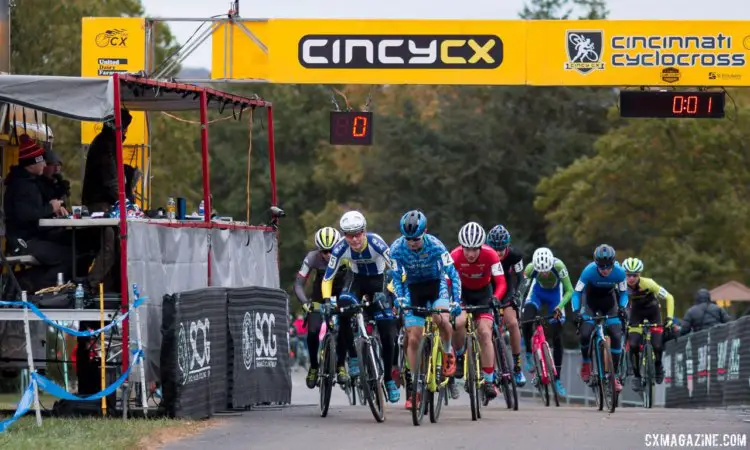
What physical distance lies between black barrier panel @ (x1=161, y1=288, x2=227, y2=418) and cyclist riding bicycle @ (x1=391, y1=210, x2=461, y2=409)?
189cm

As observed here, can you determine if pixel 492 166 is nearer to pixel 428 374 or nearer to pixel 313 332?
pixel 313 332

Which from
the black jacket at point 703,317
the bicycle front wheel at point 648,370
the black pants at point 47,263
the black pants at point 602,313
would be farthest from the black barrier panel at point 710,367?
the black pants at point 47,263

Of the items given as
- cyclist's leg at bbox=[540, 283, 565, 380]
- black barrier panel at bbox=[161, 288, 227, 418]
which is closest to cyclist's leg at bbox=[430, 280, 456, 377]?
black barrier panel at bbox=[161, 288, 227, 418]

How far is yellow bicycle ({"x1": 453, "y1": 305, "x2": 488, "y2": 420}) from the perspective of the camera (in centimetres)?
1643

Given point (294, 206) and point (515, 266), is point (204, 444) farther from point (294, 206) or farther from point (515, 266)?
point (294, 206)

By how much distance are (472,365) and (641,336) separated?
764cm

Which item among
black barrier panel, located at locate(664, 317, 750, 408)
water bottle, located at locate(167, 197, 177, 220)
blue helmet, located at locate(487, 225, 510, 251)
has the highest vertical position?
water bottle, located at locate(167, 197, 177, 220)

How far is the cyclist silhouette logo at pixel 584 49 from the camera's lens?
27109mm

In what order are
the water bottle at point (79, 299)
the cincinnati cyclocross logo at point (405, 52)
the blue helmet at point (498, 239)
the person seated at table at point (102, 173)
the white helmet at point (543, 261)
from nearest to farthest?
the water bottle at point (79, 299) → the person seated at table at point (102, 173) → the blue helmet at point (498, 239) → the white helmet at point (543, 261) → the cincinnati cyclocross logo at point (405, 52)

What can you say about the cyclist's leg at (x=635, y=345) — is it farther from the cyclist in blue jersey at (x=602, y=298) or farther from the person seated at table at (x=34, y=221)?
the person seated at table at (x=34, y=221)

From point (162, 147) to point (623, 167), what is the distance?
14.1 metres

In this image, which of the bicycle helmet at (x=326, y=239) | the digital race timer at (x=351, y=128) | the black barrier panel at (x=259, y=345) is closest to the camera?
the black barrier panel at (x=259, y=345)

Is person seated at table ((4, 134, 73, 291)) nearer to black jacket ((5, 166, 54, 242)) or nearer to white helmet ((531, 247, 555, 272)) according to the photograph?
black jacket ((5, 166, 54, 242))

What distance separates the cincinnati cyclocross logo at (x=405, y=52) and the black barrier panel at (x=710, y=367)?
559 cm
